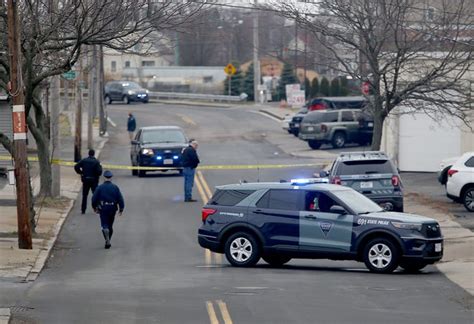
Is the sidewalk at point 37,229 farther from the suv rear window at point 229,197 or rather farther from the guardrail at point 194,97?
the guardrail at point 194,97

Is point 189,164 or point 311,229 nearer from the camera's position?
point 311,229

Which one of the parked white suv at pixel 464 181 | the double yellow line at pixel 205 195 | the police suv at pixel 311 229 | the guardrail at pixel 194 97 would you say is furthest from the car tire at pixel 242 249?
the guardrail at pixel 194 97

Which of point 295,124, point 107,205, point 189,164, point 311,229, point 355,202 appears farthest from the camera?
point 295,124

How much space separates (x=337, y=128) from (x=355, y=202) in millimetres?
30276

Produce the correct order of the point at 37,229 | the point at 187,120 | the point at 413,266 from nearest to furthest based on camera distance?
the point at 413,266
the point at 37,229
the point at 187,120

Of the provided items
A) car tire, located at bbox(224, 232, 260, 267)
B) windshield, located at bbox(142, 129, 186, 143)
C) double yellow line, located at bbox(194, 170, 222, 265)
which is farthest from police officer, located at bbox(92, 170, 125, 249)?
windshield, located at bbox(142, 129, 186, 143)

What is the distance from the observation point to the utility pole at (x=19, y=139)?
63.5ft

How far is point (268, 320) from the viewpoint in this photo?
41.5 ft

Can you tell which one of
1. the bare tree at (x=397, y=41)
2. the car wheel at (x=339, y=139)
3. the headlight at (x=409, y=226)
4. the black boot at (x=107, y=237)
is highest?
the bare tree at (x=397, y=41)

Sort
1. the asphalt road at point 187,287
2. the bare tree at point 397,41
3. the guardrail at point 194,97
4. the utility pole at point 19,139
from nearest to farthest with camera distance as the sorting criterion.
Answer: the asphalt road at point 187,287, the utility pole at point 19,139, the bare tree at point 397,41, the guardrail at point 194,97

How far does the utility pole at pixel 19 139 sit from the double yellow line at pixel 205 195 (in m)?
3.56

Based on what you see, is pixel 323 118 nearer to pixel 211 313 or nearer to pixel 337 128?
pixel 337 128

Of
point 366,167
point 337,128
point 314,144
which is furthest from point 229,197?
point 314,144

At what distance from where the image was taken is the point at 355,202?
59.7 ft
